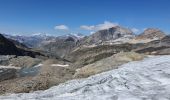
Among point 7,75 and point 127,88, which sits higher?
point 127,88

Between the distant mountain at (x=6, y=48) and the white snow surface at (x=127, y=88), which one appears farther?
the distant mountain at (x=6, y=48)

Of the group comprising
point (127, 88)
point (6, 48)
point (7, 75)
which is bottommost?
point (7, 75)

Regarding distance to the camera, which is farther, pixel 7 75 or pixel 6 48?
pixel 6 48

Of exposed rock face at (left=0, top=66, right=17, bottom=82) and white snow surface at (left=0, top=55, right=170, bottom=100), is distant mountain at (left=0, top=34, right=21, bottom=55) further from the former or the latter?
white snow surface at (left=0, top=55, right=170, bottom=100)

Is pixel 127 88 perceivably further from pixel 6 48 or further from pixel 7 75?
pixel 6 48

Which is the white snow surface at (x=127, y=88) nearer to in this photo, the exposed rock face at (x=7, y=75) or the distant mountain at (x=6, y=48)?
the exposed rock face at (x=7, y=75)

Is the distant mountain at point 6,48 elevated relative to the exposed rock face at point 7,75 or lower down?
elevated

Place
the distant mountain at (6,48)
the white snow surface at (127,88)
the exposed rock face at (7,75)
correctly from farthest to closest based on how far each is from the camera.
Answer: the distant mountain at (6,48) < the exposed rock face at (7,75) < the white snow surface at (127,88)

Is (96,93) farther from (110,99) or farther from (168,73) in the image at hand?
(168,73)

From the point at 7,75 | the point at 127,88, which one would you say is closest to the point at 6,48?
the point at 7,75

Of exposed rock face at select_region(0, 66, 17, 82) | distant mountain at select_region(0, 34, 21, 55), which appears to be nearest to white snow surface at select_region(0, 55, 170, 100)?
exposed rock face at select_region(0, 66, 17, 82)

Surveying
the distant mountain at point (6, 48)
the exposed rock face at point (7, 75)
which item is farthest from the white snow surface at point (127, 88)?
the distant mountain at point (6, 48)

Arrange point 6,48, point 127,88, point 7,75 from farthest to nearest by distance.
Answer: point 6,48
point 7,75
point 127,88

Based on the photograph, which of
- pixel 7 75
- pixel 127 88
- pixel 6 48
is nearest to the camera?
pixel 127 88
